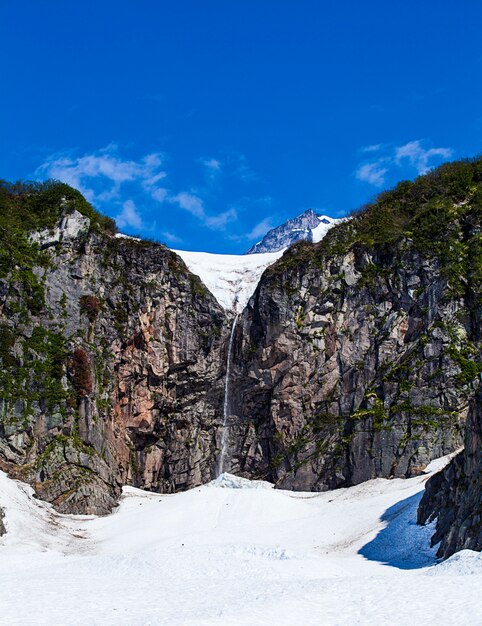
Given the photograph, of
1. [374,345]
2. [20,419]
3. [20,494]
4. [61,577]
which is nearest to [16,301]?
[20,419]

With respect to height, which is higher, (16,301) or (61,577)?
(16,301)

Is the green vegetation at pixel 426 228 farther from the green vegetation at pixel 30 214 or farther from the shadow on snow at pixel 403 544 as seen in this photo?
the shadow on snow at pixel 403 544

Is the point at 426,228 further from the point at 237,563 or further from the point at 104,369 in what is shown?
the point at 237,563

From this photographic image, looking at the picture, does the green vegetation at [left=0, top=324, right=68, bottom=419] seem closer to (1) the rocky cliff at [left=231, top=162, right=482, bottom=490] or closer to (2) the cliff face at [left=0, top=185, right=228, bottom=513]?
(2) the cliff face at [left=0, top=185, right=228, bottom=513]

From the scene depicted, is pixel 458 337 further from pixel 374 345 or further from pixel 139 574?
pixel 139 574

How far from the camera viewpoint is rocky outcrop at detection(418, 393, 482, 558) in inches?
842

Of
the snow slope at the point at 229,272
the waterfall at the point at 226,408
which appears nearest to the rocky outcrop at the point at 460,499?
the waterfall at the point at 226,408

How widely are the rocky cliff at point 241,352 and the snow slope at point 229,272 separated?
5.19 feet

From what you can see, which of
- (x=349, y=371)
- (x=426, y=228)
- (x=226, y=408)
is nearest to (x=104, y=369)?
(x=226, y=408)

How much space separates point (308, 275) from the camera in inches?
1943

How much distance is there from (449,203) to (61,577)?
37131 millimetres

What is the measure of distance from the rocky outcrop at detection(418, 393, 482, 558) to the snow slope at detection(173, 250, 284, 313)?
1098 inches

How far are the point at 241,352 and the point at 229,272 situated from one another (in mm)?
9409

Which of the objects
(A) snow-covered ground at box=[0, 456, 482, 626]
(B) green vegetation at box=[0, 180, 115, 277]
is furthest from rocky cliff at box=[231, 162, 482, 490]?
(B) green vegetation at box=[0, 180, 115, 277]
